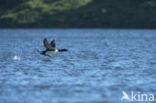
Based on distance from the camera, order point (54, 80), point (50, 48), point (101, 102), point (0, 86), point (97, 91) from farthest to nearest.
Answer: point (50, 48) < point (54, 80) < point (0, 86) < point (97, 91) < point (101, 102)

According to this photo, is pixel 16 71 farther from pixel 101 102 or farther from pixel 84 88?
pixel 101 102

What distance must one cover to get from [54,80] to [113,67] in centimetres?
906

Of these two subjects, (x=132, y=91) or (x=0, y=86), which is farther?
(x=0, y=86)

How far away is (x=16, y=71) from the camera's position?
31.0m

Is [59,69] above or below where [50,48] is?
below

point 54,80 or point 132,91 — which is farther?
point 54,80

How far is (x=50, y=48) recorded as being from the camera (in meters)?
30.3

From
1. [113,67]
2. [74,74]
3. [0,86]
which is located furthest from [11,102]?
[113,67]

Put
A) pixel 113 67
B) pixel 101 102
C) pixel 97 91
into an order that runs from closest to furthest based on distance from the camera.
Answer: pixel 101 102 → pixel 97 91 → pixel 113 67

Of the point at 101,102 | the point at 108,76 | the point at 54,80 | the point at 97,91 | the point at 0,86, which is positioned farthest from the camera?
the point at 108,76

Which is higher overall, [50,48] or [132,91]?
[50,48]

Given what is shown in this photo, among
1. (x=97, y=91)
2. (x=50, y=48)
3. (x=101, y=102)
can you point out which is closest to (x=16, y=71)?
(x=50, y=48)

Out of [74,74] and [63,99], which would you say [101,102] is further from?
[74,74]

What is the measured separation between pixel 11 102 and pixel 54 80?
719cm
